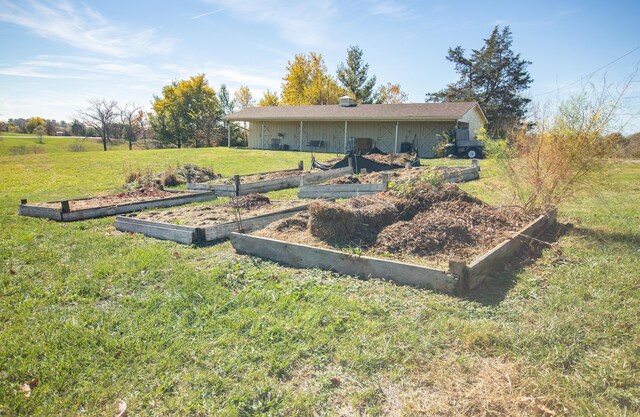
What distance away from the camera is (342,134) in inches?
1179

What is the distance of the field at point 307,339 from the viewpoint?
237 cm

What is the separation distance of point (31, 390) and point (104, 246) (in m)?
3.51

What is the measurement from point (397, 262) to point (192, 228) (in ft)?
10.9

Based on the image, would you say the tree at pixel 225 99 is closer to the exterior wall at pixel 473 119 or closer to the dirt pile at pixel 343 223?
the exterior wall at pixel 473 119

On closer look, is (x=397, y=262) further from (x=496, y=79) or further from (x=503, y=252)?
(x=496, y=79)

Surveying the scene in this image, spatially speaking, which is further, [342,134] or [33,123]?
[33,123]

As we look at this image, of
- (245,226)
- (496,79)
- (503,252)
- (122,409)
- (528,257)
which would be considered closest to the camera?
(122,409)

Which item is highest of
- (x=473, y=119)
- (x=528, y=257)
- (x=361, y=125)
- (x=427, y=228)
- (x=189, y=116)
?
(x=189, y=116)

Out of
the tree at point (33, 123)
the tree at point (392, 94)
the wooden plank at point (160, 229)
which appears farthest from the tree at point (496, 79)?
the tree at point (33, 123)

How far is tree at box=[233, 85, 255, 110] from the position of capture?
61594 millimetres

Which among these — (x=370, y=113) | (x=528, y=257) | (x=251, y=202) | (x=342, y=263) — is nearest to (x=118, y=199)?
(x=251, y=202)

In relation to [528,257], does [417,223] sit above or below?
above

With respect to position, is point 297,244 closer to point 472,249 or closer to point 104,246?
point 472,249

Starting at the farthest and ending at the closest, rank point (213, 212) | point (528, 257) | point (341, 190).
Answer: point (341, 190), point (213, 212), point (528, 257)
